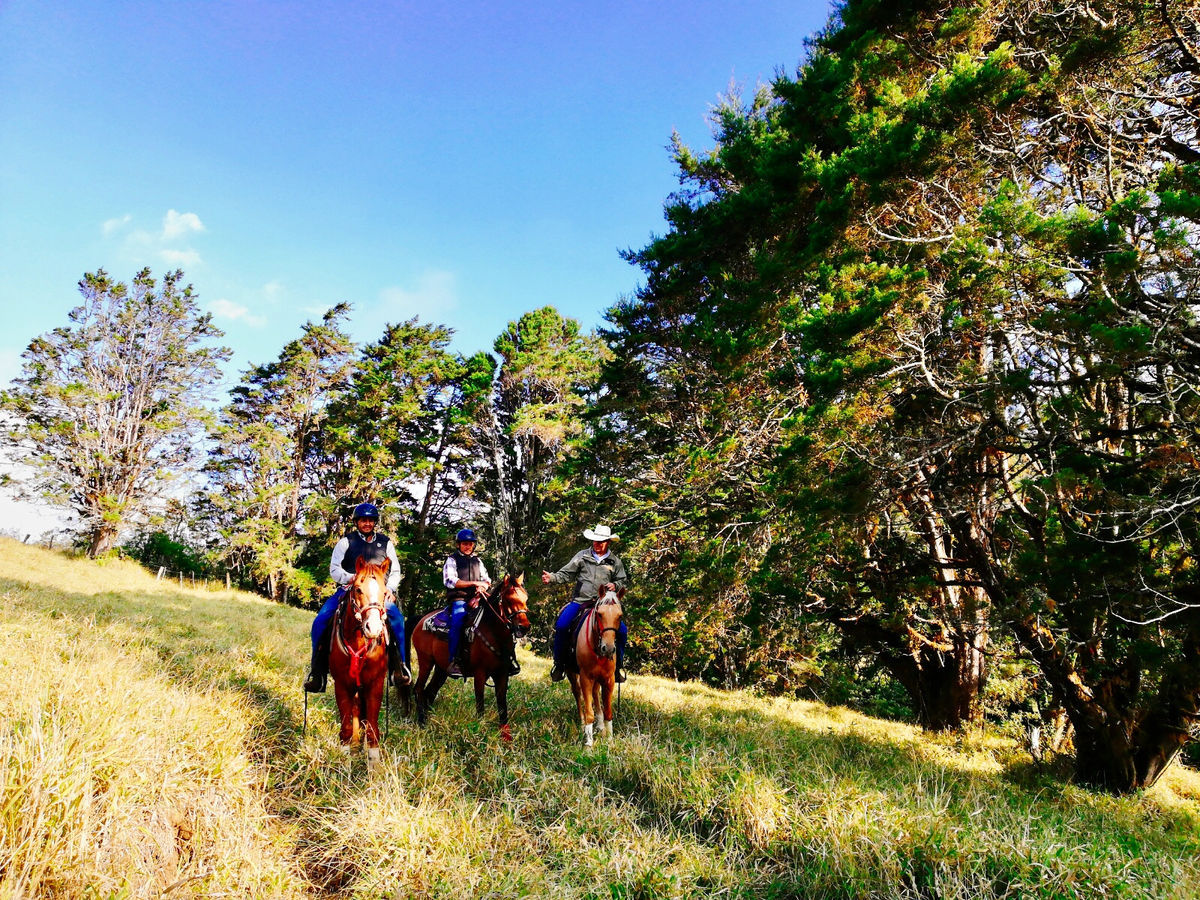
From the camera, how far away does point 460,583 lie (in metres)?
7.36

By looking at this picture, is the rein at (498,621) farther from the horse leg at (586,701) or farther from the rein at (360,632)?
the rein at (360,632)

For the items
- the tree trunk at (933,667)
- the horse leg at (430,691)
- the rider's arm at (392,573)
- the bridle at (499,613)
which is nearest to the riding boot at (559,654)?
the bridle at (499,613)

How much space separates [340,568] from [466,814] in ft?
9.03

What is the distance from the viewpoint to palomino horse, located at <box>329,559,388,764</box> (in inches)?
207

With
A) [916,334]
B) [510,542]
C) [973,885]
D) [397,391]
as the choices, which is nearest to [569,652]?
[973,885]

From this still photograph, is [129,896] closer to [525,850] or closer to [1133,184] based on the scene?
[525,850]

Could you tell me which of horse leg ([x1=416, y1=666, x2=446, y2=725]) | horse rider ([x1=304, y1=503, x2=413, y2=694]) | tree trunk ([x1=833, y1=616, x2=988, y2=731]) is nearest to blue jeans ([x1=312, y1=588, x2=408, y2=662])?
horse rider ([x1=304, y1=503, x2=413, y2=694])

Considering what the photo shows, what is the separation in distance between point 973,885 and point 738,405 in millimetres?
7798

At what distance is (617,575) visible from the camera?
7703 mm

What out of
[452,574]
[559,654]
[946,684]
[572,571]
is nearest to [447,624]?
[452,574]

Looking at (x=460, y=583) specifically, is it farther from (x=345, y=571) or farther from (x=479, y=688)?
(x=345, y=571)

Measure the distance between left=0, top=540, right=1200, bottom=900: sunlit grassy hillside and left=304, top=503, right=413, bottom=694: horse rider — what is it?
0.71 metres

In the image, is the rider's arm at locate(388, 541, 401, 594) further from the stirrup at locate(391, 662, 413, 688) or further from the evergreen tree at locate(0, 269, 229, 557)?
the evergreen tree at locate(0, 269, 229, 557)

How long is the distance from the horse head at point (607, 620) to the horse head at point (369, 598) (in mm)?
2611
